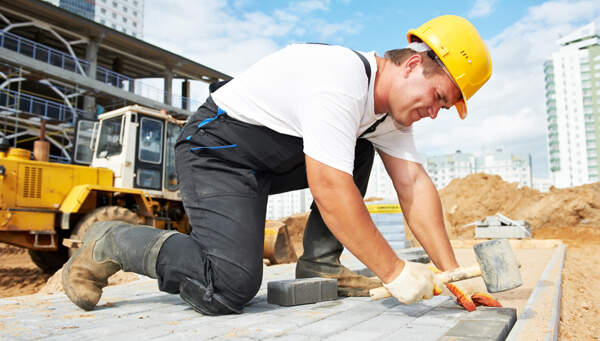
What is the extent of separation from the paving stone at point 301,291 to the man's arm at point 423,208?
0.54 metres

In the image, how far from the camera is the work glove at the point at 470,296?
6.39ft

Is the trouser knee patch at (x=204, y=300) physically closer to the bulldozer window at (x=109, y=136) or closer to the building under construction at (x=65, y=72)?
the bulldozer window at (x=109, y=136)

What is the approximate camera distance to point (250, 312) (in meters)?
2.04

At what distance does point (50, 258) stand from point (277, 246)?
367 cm

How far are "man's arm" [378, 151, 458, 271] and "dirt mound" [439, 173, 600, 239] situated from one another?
41.6 feet

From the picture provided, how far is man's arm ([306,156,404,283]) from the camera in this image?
5.47ft

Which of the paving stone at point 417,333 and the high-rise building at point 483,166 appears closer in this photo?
the paving stone at point 417,333

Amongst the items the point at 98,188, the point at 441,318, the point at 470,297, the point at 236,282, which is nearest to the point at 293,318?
the point at 236,282

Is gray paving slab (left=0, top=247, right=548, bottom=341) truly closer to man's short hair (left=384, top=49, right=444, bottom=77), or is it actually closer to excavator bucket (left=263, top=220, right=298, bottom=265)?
man's short hair (left=384, top=49, right=444, bottom=77)

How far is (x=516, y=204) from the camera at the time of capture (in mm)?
15383

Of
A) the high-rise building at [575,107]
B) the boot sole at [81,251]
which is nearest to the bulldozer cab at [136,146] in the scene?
the boot sole at [81,251]

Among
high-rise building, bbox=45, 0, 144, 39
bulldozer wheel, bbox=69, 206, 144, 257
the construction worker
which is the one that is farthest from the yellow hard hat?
high-rise building, bbox=45, 0, 144, 39

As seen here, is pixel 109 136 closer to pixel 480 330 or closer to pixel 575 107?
pixel 480 330

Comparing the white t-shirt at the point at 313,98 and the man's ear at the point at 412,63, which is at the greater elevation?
the man's ear at the point at 412,63
